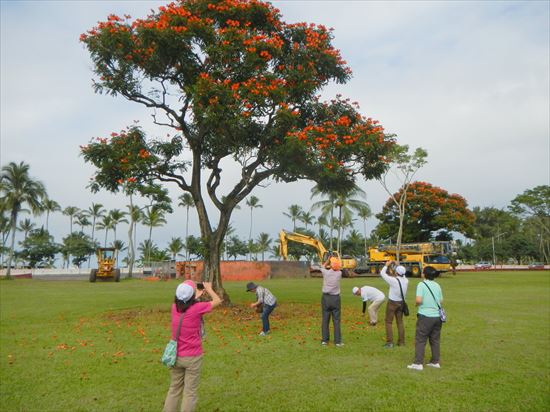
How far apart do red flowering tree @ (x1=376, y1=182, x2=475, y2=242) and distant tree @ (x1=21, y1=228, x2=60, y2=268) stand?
5412cm

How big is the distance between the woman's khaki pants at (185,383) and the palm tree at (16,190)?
4994cm

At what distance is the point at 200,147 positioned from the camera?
17000 mm

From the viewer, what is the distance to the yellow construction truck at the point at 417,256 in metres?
41.7

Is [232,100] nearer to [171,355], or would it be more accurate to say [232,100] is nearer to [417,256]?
[171,355]

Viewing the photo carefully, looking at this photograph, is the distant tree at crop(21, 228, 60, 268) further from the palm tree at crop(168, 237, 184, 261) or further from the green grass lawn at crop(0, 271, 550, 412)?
the green grass lawn at crop(0, 271, 550, 412)

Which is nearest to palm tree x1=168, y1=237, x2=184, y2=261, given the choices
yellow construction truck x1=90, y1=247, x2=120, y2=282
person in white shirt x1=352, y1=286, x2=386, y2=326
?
yellow construction truck x1=90, y1=247, x2=120, y2=282

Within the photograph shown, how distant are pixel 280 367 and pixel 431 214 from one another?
152ft

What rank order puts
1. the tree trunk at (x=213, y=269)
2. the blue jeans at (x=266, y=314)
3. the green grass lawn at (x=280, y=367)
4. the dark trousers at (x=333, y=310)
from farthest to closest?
the tree trunk at (x=213, y=269) → the blue jeans at (x=266, y=314) → the dark trousers at (x=333, y=310) → the green grass lawn at (x=280, y=367)

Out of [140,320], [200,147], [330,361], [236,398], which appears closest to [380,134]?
[200,147]

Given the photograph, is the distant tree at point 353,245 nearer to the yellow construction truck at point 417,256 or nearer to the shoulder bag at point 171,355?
the yellow construction truck at point 417,256

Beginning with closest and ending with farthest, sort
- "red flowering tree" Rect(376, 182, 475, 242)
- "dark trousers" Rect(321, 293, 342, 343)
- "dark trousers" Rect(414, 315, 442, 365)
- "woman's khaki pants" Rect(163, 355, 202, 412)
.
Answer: "woman's khaki pants" Rect(163, 355, 202, 412) < "dark trousers" Rect(414, 315, 442, 365) < "dark trousers" Rect(321, 293, 342, 343) < "red flowering tree" Rect(376, 182, 475, 242)

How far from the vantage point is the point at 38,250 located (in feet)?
240

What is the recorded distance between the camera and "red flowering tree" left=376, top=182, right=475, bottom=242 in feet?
164

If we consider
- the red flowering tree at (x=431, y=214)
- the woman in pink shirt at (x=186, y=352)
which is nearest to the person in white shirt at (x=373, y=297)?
the woman in pink shirt at (x=186, y=352)
